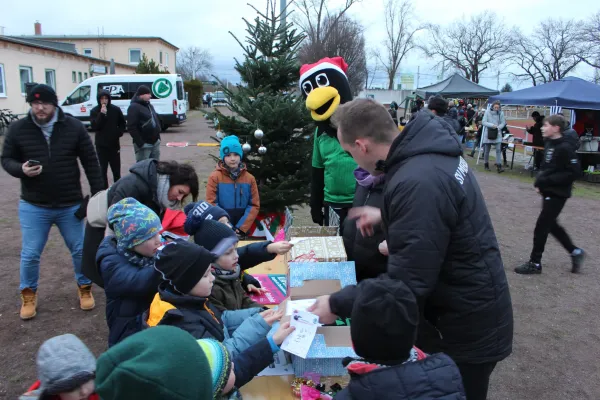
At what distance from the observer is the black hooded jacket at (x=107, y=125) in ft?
27.6

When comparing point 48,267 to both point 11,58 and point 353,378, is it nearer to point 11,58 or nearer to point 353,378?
point 353,378

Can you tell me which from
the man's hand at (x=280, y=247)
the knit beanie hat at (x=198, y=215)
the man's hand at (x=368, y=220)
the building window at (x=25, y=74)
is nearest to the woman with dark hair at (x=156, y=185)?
the knit beanie hat at (x=198, y=215)

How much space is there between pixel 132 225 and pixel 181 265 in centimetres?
61

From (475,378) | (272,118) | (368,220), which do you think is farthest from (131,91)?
(475,378)

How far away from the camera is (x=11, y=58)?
21203mm

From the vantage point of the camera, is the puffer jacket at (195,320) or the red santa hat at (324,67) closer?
the puffer jacket at (195,320)

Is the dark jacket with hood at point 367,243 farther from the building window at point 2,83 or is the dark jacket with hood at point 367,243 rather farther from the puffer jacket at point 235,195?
the building window at point 2,83

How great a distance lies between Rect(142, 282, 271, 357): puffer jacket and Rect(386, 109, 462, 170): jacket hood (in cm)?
102

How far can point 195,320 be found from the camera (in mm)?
2098

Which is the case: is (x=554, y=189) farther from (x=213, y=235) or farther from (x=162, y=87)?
(x=162, y=87)

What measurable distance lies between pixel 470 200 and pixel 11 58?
24.9m

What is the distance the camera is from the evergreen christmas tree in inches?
207

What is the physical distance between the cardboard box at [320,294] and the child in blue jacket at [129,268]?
0.77 m

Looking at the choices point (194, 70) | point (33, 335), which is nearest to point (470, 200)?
point (33, 335)
